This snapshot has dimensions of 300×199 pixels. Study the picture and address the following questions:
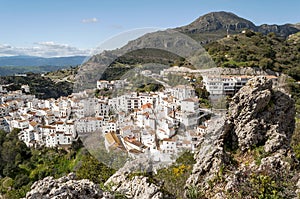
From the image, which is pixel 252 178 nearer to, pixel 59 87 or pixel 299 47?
pixel 299 47

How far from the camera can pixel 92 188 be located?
4.05 m

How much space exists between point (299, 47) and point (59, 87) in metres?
37.6

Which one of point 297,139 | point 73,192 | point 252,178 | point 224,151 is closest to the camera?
point 73,192

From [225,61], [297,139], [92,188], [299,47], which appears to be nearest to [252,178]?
[92,188]

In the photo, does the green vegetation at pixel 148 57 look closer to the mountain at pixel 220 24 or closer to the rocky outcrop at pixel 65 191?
the rocky outcrop at pixel 65 191

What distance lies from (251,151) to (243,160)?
310mm

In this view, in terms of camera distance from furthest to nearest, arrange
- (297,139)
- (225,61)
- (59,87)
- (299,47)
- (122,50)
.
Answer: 1. (59,87)
2. (299,47)
3. (225,61)
4. (297,139)
5. (122,50)

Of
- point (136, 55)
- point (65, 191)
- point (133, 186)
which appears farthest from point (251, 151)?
point (65, 191)

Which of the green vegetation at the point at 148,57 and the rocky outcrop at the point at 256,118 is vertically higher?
the green vegetation at the point at 148,57

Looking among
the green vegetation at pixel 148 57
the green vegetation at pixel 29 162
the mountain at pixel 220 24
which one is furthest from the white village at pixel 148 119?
the mountain at pixel 220 24

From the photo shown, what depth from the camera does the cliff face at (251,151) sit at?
216 inches

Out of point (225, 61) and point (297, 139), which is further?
point (225, 61)

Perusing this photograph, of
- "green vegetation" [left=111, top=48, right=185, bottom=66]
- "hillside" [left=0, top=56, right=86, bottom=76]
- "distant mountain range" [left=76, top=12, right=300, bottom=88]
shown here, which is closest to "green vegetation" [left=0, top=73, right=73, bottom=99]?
"hillside" [left=0, top=56, right=86, bottom=76]

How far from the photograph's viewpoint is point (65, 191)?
12.6 feet
